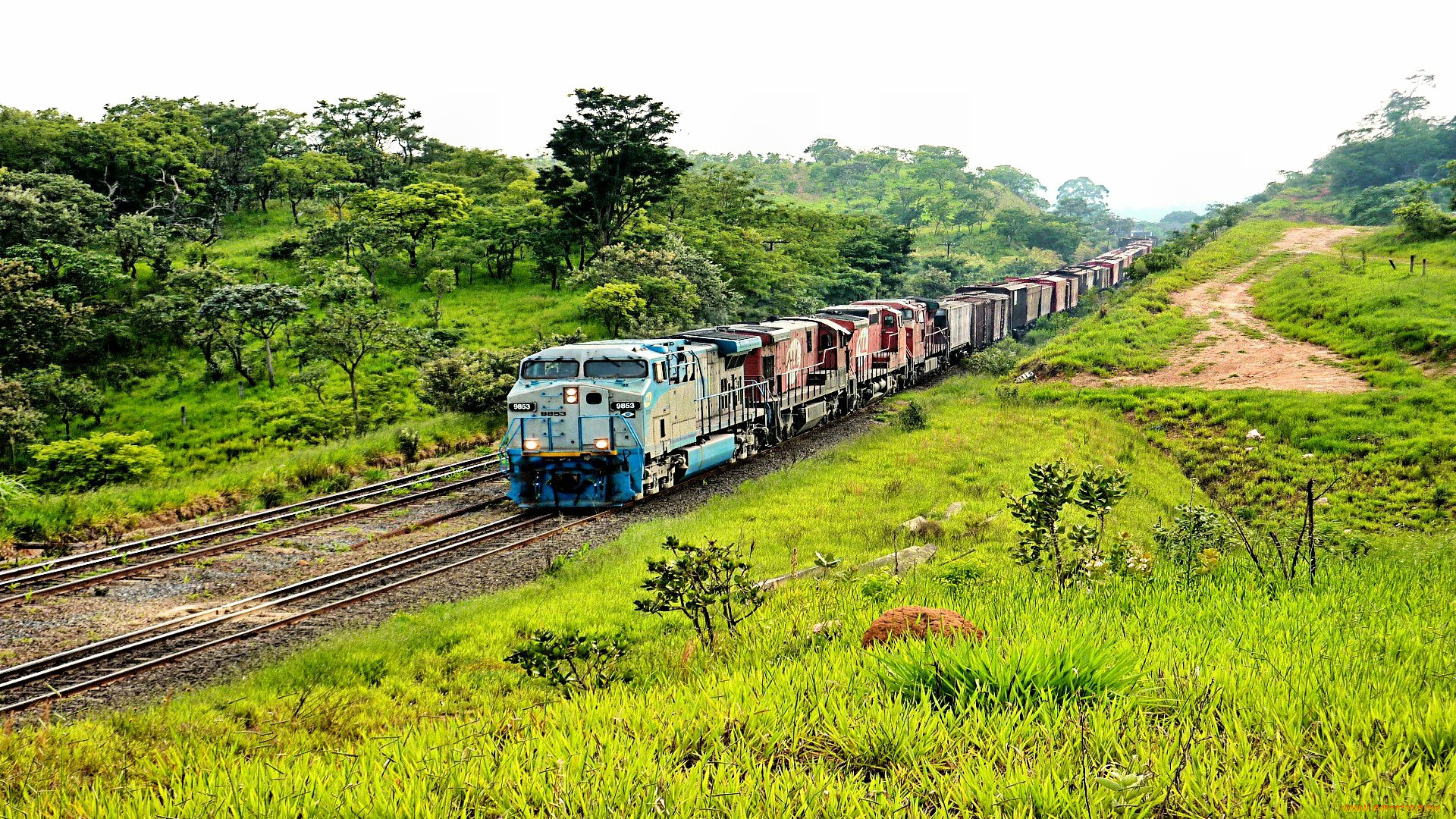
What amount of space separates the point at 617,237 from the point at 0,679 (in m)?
36.7

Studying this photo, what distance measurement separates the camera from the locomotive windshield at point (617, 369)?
16.3 m

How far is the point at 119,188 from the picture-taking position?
50125mm

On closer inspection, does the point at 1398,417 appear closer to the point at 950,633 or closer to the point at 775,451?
the point at 775,451

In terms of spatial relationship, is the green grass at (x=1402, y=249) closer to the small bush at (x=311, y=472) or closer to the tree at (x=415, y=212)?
the small bush at (x=311, y=472)

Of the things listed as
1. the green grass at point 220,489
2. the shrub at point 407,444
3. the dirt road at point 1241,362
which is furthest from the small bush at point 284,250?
the dirt road at point 1241,362

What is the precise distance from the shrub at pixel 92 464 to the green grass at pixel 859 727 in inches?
576

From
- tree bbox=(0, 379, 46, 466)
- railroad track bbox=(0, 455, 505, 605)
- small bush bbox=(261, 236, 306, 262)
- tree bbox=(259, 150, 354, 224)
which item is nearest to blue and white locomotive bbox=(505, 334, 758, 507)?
railroad track bbox=(0, 455, 505, 605)

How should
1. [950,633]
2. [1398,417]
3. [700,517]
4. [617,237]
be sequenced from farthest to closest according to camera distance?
[617,237] < [1398,417] < [700,517] < [950,633]

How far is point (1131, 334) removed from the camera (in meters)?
31.1

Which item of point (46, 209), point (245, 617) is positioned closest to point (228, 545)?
point (245, 617)

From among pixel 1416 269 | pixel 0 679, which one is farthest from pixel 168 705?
pixel 1416 269

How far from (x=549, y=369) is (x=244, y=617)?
7259 mm

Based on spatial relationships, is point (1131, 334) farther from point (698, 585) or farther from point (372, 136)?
point (372, 136)

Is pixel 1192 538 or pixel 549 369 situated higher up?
pixel 549 369
